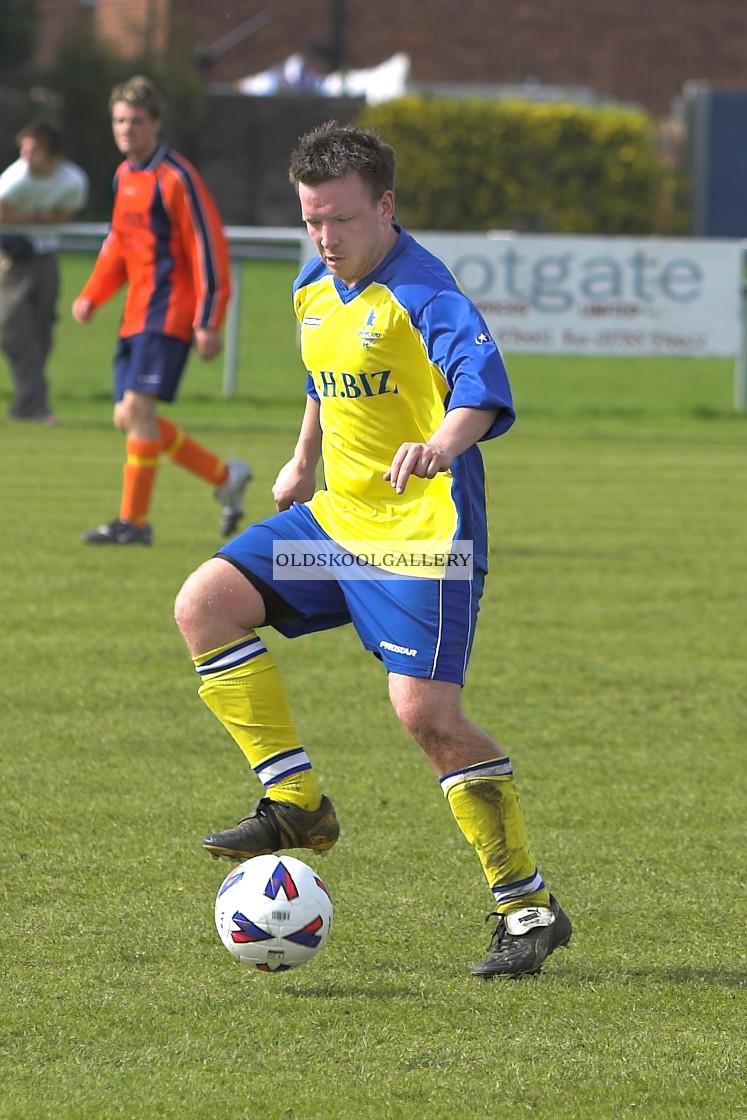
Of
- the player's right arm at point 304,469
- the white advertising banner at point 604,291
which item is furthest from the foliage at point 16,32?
the player's right arm at point 304,469

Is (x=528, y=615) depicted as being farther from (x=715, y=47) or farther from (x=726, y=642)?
(x=715, y=47)

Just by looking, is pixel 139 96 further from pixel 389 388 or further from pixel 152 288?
pixel 389 388

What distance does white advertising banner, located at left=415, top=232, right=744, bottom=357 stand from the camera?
1552 cm

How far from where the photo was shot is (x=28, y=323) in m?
14.3

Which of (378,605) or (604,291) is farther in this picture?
(604,291)

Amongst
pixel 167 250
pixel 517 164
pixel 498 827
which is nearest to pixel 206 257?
pixel 167 250

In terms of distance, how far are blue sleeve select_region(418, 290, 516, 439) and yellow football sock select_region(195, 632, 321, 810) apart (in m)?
0.76

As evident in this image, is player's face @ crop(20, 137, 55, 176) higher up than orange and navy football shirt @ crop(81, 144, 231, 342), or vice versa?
player's face @ crop(20, 137, 55, 176)

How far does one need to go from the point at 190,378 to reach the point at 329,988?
1447cm

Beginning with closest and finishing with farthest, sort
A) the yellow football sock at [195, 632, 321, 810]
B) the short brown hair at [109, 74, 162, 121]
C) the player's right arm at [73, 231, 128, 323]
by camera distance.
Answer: the yellow football sock at [195, 632, 321, 810] → the short brown hair at [109, 74, 162, 121] → the player's right arm at [73, 231, 128, 323]

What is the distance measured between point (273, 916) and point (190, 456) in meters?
5.88

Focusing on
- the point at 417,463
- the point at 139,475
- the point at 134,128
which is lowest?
→ the point at 139,475

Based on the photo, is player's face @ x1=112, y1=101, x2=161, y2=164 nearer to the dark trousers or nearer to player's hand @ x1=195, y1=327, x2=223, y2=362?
player's hand @ x1=195, y1=327, x2=223, y2=362

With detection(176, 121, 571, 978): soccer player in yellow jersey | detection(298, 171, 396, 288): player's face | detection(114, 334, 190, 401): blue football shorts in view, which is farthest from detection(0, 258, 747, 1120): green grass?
detection(298, 171, 396, 288): player's face
